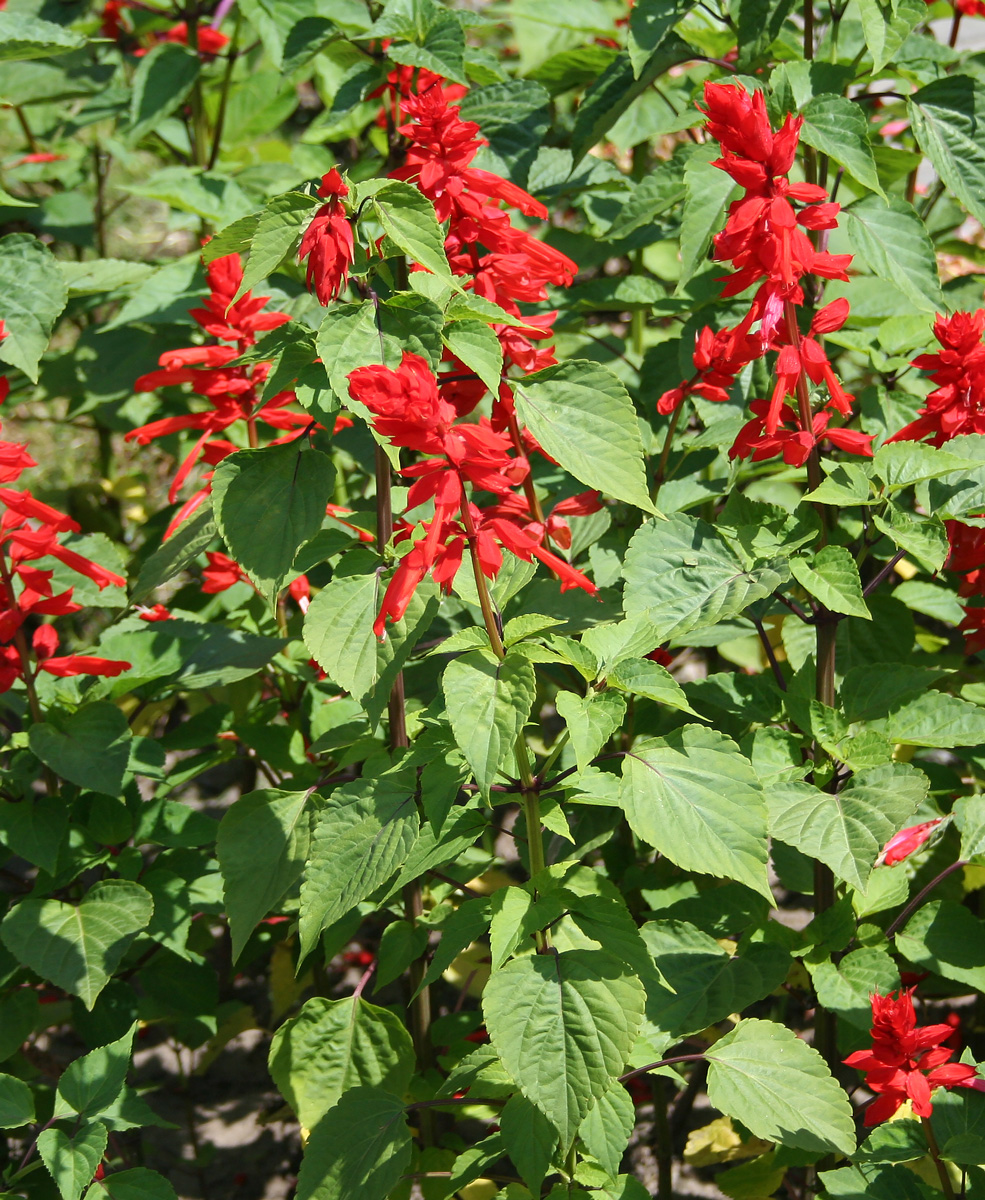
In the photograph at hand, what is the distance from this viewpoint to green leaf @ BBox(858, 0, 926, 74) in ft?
5.42

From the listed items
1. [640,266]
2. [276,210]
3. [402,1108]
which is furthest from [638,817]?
[640,266]

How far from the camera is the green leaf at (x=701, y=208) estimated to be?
1.69m

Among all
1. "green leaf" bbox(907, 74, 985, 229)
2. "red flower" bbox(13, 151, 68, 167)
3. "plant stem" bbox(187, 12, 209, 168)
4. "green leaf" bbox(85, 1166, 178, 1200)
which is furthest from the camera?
"red flower" bbox(13, 151, 68, 167)

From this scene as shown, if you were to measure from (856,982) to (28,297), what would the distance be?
1836mm

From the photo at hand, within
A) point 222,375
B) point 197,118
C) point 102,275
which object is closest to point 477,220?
point 222,375

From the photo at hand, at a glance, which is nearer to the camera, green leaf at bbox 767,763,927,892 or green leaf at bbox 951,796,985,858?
green leaf at bbox 767,763,927,892

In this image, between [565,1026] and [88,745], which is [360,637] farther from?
[88,745]

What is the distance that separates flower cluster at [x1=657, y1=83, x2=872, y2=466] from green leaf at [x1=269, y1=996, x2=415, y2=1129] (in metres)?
0.99

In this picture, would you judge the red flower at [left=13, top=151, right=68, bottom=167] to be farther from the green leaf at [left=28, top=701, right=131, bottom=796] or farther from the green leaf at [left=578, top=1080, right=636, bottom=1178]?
the green leaf at [left=578, top=1080, right=636, bottom=1178]

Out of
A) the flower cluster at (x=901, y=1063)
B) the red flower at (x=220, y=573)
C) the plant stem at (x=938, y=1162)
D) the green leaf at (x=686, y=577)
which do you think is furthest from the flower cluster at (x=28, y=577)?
the plant stem at (x=938, y=1162)

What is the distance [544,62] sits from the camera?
7.94 feet

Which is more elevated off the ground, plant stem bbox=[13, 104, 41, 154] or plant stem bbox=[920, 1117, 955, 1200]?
plant stem bbox=[13, 104, 41, 154]

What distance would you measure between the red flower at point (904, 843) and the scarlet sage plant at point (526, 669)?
1 cm

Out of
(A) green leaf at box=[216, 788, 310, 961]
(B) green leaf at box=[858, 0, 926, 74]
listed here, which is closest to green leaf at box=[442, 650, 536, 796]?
(A) green leaf at box=[216, 788, 310, 961]
